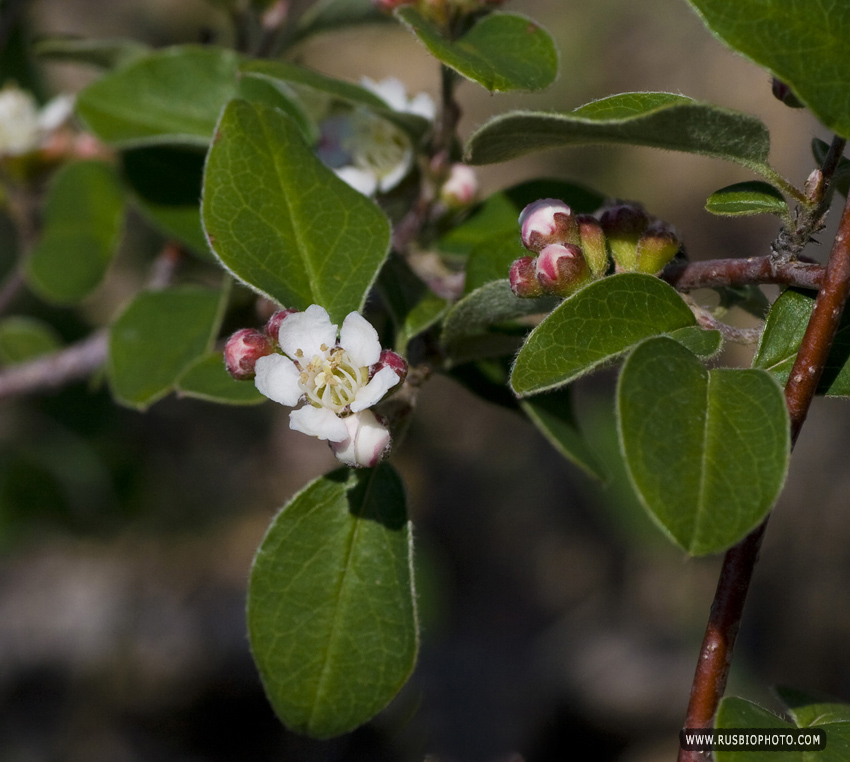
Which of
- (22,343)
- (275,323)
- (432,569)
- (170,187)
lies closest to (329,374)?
(275,323)

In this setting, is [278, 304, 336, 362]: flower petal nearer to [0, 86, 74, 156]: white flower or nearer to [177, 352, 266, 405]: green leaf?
[177, 352, 266, 405]: green leaf

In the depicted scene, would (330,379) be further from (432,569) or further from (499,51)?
(432,569)

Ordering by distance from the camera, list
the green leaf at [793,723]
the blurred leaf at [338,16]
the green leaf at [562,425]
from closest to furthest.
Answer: the green leaf at [793,723] < the green leaf at [562,425] < the blurred leaf at [338,16]

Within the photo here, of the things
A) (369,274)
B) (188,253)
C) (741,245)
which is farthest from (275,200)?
(741,245)

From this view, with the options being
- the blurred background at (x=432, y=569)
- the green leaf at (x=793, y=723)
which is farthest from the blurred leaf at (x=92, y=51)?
the green leaf at (x=793, y=723)

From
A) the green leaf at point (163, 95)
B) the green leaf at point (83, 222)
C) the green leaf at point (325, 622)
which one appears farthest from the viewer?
the green leaf at point (83, 222)

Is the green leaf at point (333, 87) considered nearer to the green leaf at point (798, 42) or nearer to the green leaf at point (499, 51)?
the green leaf at point (499, 51)
